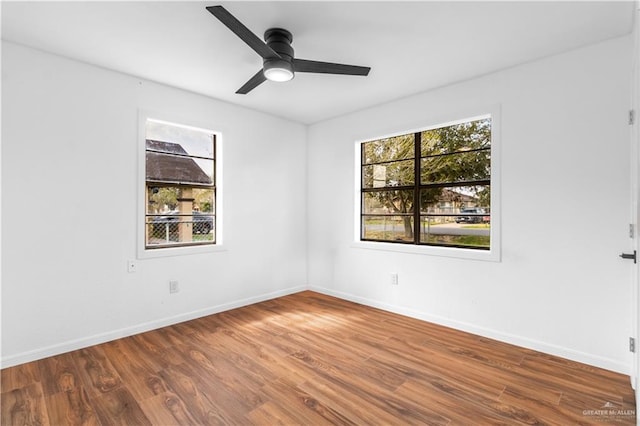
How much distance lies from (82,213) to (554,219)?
13.7 feet

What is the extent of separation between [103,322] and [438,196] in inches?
145

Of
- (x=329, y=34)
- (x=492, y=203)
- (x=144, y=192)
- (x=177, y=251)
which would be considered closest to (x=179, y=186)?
(x=144, y=192)

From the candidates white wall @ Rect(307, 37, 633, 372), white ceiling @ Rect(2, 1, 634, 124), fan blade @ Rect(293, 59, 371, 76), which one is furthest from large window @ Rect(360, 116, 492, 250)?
fan blade @ Rect(293, 59, 371, 76)

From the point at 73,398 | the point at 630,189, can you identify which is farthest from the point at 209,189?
the point at 630,189

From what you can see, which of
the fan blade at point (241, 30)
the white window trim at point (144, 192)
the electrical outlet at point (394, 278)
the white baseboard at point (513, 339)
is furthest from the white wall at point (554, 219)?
the white window trim at point (144, 192)

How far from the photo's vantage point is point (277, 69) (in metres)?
2.34

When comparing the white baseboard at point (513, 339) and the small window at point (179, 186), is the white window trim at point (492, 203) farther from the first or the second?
the small window at point (179, 186)

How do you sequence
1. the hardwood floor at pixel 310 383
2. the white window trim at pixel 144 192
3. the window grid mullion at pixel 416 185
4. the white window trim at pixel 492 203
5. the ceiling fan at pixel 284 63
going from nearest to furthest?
the hardwood floor at pixel 310 383 → the ceiling fan at pixel 284 63 → the white window trim at pixel 492 203 → the white window trim at pixel 144 192 → the window grid mullion at pixel 416 185

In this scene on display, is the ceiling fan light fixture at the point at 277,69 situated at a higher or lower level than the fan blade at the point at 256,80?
lower

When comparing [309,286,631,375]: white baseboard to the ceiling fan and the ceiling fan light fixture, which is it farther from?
the ceiling fan light fixture

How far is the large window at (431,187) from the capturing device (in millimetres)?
3314

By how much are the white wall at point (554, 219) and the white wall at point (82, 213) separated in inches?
95.6

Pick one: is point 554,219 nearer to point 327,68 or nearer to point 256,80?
point 327,68

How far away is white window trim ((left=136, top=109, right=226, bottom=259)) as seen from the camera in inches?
126
